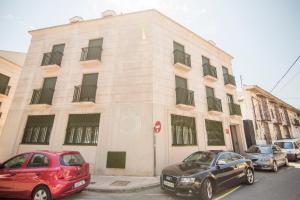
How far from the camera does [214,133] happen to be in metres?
13.4

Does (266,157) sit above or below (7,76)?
below

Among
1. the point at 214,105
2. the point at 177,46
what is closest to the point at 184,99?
the point at 214,105

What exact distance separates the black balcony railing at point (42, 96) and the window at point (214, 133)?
39.5 feet

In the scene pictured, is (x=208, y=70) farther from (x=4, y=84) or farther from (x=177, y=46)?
(x=4, y=84)

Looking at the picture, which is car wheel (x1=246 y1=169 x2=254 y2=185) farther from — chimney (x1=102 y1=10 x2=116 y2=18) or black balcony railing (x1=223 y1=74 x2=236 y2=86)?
chimney (x1=102 y1=10 x2=116 y2=18)

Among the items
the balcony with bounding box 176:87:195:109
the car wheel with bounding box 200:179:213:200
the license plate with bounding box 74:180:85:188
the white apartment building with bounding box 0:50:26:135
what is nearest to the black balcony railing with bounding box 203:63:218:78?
the balcony with bounding box 176:87:195:109

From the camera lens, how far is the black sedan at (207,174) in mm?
4996

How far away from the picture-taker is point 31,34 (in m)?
14.6

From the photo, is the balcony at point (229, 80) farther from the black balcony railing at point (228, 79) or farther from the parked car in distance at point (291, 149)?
the parked car in distance at point (291, 149)

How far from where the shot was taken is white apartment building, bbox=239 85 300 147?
61.3ft

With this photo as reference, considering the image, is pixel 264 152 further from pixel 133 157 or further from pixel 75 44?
pixel 75 44

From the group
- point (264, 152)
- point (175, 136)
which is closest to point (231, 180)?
point (175, 136)

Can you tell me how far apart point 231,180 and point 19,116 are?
1401 cm

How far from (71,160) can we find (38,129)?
798 centimetres
